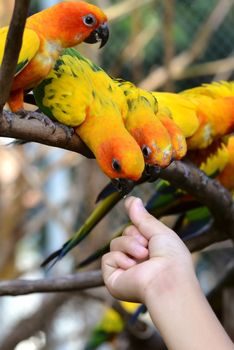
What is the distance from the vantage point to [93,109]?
124cm

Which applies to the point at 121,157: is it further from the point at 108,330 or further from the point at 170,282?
the point at 108,330

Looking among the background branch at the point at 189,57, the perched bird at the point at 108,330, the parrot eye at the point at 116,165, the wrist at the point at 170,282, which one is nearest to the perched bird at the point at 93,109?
the parrot eye at the point at 116,165

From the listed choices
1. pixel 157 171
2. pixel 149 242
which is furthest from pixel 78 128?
pixel 149 242

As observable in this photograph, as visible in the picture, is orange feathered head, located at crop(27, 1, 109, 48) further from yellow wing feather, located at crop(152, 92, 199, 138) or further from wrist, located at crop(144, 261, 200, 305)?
wrist, located at crop(144, 261, 200, 305)

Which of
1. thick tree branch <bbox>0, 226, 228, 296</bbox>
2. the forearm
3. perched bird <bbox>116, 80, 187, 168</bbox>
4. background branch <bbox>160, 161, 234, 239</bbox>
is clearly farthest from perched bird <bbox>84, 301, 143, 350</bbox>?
the forearm

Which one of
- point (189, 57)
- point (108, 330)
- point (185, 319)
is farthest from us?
point (189, 57)

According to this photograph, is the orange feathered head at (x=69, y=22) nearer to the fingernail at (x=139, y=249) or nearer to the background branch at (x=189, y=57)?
the fingernail at (x=139, y=249)

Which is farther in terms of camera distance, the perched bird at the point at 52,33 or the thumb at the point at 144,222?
the perched bird at the point at 52,33

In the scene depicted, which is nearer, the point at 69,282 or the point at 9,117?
the point at 9,117

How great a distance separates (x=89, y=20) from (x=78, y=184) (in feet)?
4.66

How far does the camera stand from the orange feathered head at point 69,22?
3.97ft

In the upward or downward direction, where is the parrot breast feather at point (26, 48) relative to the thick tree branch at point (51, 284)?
upward

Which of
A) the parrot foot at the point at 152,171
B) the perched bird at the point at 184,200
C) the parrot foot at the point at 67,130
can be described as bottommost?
the perched bird at the point at 184,200

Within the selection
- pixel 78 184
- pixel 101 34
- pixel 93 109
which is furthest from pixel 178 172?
pixel 78 184
